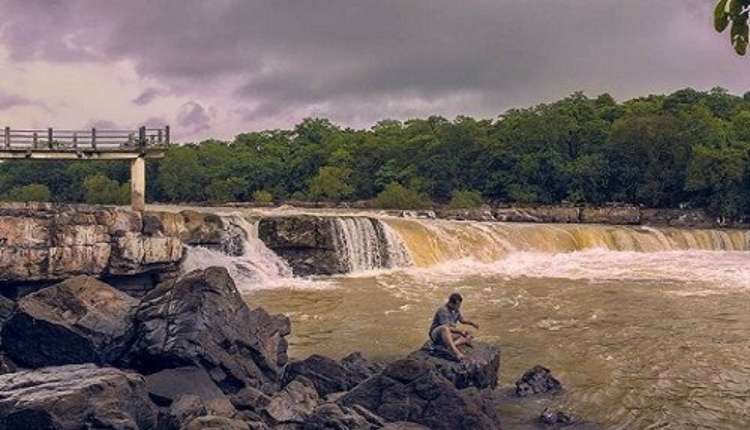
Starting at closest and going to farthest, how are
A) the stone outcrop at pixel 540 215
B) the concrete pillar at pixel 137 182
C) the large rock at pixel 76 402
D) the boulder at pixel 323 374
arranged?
the large rock at pixel 76 402, the boulder at pixel 323 374, the concrete pillar at pixel 137 182, the stone outcrop at pixel 540 215

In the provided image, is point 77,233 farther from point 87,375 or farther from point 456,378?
point 456,378

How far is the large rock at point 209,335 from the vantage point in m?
9.60

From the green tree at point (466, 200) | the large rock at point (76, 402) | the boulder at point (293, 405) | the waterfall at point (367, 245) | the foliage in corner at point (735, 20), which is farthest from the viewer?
the green tree at point (466, 200)

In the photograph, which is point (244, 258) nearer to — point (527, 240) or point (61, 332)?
point (527, 240)

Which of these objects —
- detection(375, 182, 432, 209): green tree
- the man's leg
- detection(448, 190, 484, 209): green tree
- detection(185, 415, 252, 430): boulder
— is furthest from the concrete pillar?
detection(375, 182, 432, 209): green tree

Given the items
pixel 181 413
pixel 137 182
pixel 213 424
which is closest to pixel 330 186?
pixel 137 182

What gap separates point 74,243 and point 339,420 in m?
13.6

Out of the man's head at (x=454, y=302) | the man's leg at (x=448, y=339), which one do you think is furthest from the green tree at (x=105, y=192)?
the man's leg at (x=448, y=339)

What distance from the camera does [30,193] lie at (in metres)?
58.2

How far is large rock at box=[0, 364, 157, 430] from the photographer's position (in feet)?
23.5

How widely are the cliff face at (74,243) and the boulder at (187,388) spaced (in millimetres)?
10633

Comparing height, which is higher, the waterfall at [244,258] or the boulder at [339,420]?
the waterfall at [244,258]

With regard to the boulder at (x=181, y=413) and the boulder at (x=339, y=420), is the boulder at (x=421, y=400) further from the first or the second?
the boulder at (x=181, y=413)

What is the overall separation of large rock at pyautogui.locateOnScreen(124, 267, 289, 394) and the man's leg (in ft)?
8.29
